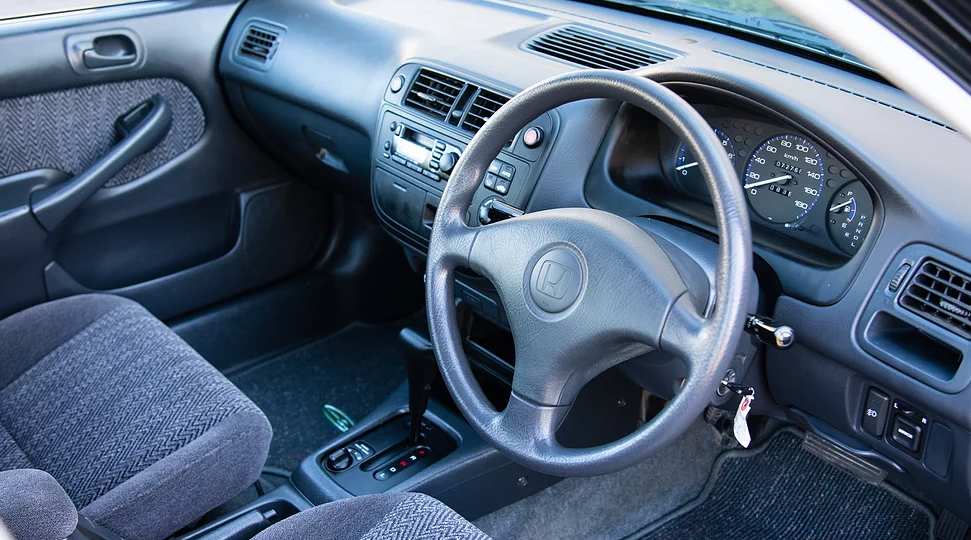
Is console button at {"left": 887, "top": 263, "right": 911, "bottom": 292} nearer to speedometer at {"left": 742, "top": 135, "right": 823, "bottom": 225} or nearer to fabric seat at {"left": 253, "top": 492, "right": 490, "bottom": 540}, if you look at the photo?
speedometer at {"left": 742, "top": 135, "right": 823, "bottom": 225}

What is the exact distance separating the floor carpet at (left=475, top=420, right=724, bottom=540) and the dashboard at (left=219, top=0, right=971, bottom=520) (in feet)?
1.29

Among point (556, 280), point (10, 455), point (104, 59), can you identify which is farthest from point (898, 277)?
Result: point (104, 59)

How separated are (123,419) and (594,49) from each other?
108cm

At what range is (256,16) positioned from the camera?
2260 mm

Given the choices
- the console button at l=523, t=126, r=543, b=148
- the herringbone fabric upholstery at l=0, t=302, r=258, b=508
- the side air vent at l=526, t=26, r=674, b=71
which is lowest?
the herringbone fabric upholstery at l=0, t=302, r=258, b=508

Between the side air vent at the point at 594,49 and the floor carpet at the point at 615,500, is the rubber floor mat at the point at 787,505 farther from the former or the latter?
the side air vent at the point at 594,49

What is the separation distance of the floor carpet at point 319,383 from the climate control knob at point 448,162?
0.73m

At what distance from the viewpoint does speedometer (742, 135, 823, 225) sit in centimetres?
137

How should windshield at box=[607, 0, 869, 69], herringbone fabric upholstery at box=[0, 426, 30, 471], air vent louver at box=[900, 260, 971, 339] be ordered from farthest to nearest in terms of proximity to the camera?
windshield at box=[607, 0, 869, 69] < herringbone fabric upholstery at box=[0, 426, 30, 471] < air vent louver at box=[900, 260, 971, 339]

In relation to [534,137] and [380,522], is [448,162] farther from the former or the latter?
[380,522]

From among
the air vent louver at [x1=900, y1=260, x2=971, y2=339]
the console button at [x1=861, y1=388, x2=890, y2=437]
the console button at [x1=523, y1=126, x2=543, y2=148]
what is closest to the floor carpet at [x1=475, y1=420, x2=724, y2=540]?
the console button at [x1=861, y1=388, x2=890, y2=437]

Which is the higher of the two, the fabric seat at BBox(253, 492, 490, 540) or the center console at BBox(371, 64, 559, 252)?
the center console at BBox(371, 64, 559, 252)

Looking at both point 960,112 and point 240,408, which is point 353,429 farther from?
point 960,112

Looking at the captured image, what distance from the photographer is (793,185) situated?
4.57ft
